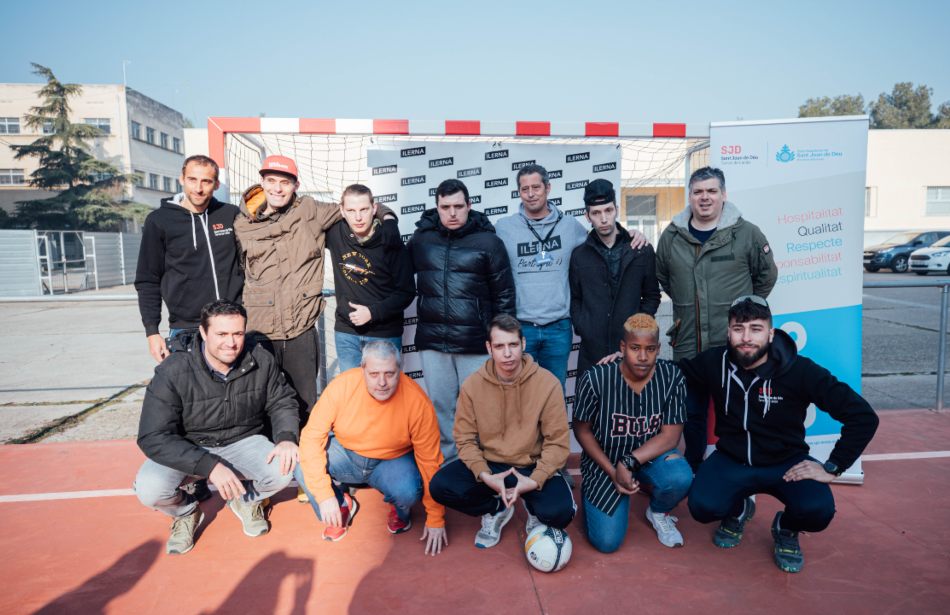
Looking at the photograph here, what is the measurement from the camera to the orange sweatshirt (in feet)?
11.2

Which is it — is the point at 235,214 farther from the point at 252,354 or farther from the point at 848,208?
the point at 848,208

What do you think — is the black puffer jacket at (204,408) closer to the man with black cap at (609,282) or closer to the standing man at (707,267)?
the man with black cap at (609,282)

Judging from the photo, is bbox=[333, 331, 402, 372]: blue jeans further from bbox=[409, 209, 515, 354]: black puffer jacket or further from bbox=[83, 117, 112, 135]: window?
bbox=[83, 117, 112, 135]: window

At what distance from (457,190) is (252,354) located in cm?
162

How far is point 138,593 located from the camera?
289 centimetres

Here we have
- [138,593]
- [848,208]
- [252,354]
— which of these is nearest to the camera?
[138,593]

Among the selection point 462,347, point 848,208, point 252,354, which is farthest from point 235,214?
point 848,208

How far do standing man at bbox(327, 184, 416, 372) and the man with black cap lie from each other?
1.20 meters

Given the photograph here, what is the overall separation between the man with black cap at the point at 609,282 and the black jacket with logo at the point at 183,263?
2315 mm

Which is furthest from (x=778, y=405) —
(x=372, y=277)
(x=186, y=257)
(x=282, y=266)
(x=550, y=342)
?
(x=186, y=257)

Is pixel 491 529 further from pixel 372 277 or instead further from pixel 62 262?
pixel 62 262

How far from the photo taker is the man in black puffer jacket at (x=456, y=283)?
381 cm

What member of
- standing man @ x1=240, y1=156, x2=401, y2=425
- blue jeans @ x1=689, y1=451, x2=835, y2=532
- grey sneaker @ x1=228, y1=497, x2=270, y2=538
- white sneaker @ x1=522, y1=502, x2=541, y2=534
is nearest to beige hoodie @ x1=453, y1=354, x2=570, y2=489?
white sneaker @ x1=522, y1=502, x2=541, y2=534

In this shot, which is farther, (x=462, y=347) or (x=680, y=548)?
(x=462, y=347)
